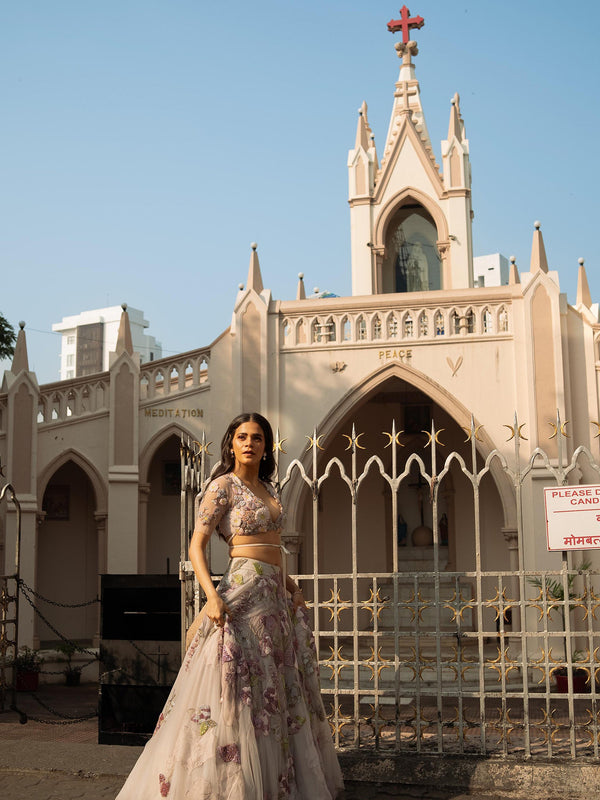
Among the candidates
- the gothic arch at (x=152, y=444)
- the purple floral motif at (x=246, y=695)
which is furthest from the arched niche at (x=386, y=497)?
the purple floral motif at (x=246, y=695)

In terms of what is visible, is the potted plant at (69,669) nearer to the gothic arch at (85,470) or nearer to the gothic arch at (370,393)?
the gothic arch at (85,470)

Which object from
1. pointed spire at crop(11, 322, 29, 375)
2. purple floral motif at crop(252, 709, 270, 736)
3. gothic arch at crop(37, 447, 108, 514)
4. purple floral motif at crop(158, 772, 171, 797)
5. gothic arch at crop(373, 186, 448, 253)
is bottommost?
purple floral motif at crop(158, 772, 171, 797)

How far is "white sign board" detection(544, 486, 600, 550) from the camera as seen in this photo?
18.0 ft

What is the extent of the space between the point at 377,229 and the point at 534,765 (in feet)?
53.1

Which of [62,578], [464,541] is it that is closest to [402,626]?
[464,541]

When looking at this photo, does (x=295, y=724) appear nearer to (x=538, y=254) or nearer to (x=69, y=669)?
(x=69, y=669)

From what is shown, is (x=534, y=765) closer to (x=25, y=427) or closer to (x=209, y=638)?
(x=209, y=638)

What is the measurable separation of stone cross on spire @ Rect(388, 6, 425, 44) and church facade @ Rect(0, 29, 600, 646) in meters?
8.25

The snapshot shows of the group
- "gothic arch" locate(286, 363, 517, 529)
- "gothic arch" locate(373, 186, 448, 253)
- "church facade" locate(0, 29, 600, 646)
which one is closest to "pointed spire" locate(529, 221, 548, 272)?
"church facade" locate(0, 29, 600, 646)

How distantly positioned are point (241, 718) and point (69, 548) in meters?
14.9

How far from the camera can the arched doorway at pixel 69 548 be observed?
60.2ft

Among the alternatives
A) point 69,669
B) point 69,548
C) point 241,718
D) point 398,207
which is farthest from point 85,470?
point 241,718

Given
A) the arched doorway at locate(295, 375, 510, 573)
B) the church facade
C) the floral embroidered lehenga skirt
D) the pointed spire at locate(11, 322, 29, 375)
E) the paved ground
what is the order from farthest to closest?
1. the arched doorway at locate(295, 375, 510, 573)
2. the pointed spire at locate(11, 322, 29, 375)
3. the church facade
4. the paved ground
5. the floral embroidered lehenga skirt

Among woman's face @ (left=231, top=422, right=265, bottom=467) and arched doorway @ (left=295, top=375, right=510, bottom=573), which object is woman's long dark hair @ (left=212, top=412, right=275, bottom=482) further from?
arched doorway @ (left=295, top=375, right=510, bottom=573)
